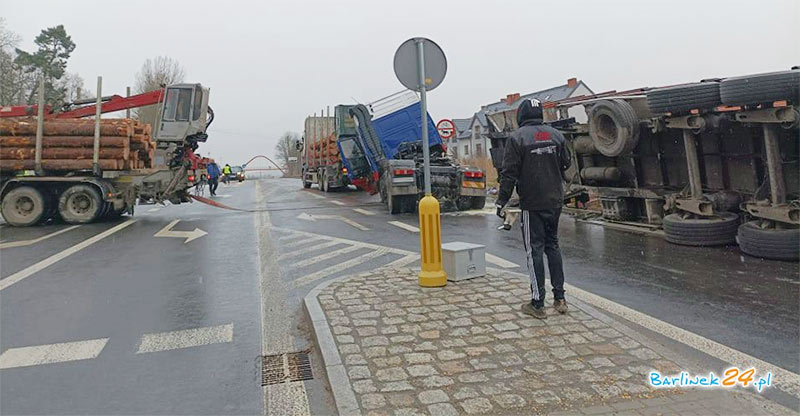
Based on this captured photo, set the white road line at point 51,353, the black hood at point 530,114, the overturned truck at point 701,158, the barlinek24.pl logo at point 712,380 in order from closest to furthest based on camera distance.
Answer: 1. the barlinek24.pl logo at point 712,380
2. the white road line at point 51,353
3. the black hood at point 530,114
4. the overturned truck at point 701,158

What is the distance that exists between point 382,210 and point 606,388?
468 inches

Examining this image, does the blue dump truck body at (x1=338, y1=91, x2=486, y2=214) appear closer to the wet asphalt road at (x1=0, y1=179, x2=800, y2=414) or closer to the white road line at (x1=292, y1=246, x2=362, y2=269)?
the wet asphalt road at (x1=0, y1=179, x2=800, y2=414)

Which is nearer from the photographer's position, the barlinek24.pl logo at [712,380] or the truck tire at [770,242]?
the barlinek24.pl logo at [712,380]

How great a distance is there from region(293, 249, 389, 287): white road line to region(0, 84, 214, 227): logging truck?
7876mm

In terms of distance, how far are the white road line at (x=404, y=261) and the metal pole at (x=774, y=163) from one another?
4.99 m

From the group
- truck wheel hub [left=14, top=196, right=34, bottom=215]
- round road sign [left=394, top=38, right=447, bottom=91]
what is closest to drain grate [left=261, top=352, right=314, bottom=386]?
round road sign [left=394, top=38, right=447, bottom=91]

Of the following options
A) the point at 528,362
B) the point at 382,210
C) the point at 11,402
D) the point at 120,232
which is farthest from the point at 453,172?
the point at 11,402

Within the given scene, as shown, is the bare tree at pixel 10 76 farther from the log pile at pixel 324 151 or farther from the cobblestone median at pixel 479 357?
the cobblestone median at pixel 479 357

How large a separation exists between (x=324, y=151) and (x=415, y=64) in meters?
20.4

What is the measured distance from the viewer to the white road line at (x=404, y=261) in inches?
277

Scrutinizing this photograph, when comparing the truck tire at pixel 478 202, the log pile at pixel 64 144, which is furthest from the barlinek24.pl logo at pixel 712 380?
the log pile at pixel 64 144

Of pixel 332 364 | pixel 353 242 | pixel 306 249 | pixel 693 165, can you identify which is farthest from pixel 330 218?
pixel 332 364

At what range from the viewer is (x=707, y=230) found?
7.74m

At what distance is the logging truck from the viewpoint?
12.3m
